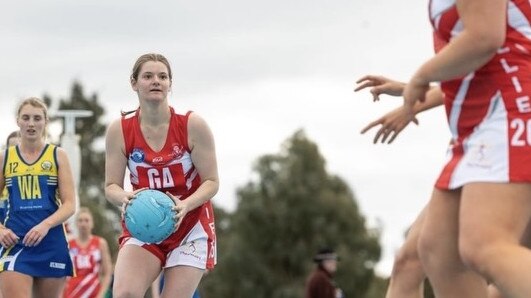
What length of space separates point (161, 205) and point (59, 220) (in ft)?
8.79

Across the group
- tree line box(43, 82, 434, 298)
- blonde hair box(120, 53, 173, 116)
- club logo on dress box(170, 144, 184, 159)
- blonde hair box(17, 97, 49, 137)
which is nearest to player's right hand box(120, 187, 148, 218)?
club logo on dress box(170, 144, 184, 159)

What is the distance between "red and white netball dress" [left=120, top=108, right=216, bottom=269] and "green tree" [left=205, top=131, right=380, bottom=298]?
64151 mm

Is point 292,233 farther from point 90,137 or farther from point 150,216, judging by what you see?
point 150,216

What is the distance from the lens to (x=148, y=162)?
10.1 meters

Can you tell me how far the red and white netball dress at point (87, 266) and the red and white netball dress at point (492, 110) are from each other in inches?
518

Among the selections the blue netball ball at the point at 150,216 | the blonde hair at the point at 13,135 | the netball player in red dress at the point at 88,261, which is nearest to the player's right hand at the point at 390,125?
the blue netball ball at the point at 150,216

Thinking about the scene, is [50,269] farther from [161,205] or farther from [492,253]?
[492,253]

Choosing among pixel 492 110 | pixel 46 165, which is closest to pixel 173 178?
pixel 46 165

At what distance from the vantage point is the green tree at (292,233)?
7644cm

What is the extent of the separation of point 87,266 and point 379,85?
40.9 ft

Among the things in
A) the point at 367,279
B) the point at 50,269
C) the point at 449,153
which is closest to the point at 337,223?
the point at 367,279

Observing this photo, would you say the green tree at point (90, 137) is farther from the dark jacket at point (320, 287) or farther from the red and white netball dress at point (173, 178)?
the red and white netball dress at point (173, 178)

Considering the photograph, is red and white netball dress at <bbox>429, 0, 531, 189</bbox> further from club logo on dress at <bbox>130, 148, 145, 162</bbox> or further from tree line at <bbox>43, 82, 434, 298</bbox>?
tree line at <bbox>43, 82, 434, 298</bbox>

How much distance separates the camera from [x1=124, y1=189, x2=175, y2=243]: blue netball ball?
9.59 m
